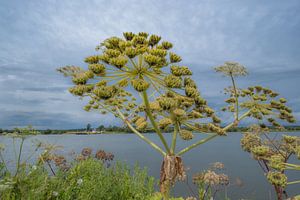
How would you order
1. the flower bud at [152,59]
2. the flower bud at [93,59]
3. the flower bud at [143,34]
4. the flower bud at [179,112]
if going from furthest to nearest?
1. the flower bud at [143,34]
2. the flower bud at [93,59]
3. the flower bud at [179,112]
4. the flower bud at [152,59]

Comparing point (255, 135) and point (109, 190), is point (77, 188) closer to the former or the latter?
point (109, 190)

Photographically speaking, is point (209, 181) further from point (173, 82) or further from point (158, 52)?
point (158, 52)

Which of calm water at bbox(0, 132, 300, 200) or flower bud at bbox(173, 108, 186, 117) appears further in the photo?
calm water at bbox(0, 132, 300, 200)

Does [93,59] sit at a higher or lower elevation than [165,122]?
higher

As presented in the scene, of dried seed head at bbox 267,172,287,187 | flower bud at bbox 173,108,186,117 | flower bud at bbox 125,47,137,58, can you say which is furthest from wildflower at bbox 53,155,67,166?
dried seed head at bbox 267,172,287,187

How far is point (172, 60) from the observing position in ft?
11.4

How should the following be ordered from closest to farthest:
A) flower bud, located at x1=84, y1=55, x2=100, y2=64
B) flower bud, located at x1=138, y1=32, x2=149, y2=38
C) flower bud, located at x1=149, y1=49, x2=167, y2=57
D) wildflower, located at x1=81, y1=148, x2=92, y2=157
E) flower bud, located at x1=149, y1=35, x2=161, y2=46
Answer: flower bud, located at x1=149, y1=49, x2=167, y2=57, flower bud, located at x1=84, y1=55, x2=100, y2=64, flower bud, located at x1=149, y1=35, x2=161, y2=46, flower bud, located at x1=138, y1=32, x2=149, y2=38, wildflower, located at x1=81, y1=148, x2=92, y2=157

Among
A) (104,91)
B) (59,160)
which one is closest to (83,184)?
(59,160)

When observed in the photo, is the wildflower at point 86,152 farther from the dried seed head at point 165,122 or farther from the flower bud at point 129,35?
the flower bud at point 129,35


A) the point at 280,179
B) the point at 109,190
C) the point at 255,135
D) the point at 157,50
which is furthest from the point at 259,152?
the point at 109,190

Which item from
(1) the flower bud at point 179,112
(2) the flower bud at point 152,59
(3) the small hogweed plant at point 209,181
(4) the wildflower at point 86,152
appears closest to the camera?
(2) the flower bud at point 152,59

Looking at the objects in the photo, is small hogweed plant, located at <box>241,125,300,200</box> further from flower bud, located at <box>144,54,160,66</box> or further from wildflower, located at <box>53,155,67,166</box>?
A: wildflower, located at <box>53,155,67,166</box>

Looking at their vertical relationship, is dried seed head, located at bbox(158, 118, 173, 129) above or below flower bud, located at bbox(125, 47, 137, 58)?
below

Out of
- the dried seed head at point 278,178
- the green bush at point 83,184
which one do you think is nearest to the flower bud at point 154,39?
the dried seed head at point 278,178
